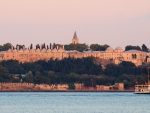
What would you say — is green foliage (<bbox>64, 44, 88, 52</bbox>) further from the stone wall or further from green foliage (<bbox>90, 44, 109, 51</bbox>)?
the stone wall

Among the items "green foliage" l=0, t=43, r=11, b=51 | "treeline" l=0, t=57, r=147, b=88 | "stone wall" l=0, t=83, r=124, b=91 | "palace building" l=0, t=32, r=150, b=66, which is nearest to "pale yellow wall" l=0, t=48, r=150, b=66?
"palace building" l=0, t=32, r=150, b=66

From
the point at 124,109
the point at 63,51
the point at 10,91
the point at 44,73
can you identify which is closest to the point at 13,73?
the point at 44,73

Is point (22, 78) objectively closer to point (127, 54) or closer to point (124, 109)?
point (127, 54)

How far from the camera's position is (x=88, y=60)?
402 feet

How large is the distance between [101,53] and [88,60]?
16.1m

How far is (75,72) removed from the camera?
369ft

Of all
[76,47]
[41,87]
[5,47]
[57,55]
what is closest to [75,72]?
[41,87]

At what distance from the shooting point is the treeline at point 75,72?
106 metres

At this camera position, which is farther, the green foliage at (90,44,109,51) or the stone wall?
the green foliage at (90,44,109,51)

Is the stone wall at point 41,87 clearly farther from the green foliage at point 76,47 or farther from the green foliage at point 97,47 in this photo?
the green foliage at point 97,47

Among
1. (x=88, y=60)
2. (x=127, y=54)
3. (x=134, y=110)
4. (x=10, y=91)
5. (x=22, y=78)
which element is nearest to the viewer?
(x=134, y=110)

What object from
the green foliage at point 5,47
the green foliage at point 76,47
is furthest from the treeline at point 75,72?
the green foliage at point 5,47

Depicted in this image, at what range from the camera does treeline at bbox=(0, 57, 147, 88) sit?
349 ft

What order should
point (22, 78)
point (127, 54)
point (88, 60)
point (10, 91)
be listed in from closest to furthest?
1. point (10, 91)
2. point (22, 78)
3. point (88, 60)
4. point (127, 54)
